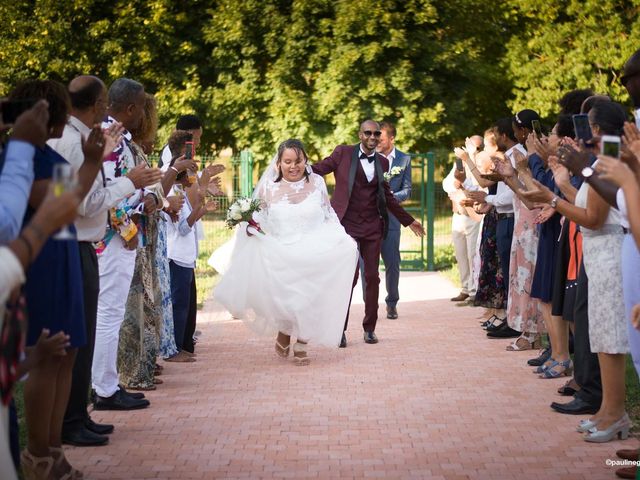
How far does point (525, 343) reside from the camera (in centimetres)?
1172

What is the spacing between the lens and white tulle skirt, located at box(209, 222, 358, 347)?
35.2ft

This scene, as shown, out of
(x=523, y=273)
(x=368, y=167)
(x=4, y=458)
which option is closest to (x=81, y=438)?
(x=4, y=458)

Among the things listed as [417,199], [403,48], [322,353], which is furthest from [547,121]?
[322,353]

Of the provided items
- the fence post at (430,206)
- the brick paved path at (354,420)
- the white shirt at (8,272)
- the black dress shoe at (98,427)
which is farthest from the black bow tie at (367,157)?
the white shirt at (8,272)

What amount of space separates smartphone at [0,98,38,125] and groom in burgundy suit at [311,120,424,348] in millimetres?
7346

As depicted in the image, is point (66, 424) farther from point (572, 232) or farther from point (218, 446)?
point (572, 232)

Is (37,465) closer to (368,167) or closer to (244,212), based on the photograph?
(244,212)

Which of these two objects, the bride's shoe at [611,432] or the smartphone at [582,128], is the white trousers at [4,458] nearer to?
the smartphone at [582,128]

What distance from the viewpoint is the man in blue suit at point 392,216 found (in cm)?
1434

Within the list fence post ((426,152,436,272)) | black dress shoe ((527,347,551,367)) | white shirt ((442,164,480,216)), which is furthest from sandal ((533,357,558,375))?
fence post ((426,152,436,272))

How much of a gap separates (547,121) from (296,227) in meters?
23.0

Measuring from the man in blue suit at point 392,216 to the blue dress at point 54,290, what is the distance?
8189mm

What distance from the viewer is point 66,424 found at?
25.0ft

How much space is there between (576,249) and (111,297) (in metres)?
3.81
